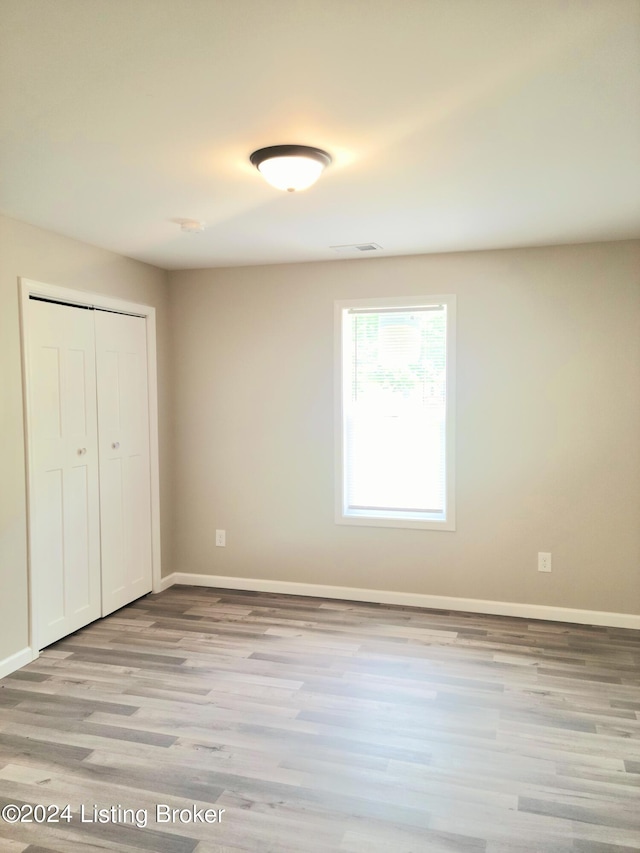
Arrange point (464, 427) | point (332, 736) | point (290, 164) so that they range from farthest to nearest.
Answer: point (464, 427) → point (332, 736) → point (290, 164)

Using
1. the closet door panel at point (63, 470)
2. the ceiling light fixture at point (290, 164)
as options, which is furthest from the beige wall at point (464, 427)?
the ceiling light fixture at point (290, 164)

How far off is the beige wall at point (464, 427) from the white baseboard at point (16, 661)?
1592 mm

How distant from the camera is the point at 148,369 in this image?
15.6ft

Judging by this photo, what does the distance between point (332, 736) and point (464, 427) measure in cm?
223

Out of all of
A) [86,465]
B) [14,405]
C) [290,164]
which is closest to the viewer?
[290,164]

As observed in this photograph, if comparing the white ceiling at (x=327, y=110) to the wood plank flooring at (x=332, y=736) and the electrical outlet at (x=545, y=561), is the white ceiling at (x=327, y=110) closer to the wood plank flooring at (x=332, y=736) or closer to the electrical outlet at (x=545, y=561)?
the electrical outlet at (x=545, y=561)

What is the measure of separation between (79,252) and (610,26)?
3166 mm

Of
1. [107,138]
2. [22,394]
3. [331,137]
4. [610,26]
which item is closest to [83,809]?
[22,394]

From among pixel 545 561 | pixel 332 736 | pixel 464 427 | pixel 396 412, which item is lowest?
pixel 332 736

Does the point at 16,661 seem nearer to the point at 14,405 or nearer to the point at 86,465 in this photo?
the point at 86,465

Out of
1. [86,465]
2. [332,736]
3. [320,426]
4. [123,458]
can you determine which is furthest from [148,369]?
[332,736]

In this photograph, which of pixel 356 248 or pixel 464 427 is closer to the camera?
pixel 356 248

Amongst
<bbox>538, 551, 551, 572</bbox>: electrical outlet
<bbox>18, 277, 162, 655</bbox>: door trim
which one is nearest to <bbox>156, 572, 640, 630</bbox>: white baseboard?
<bbox>538, 551, 551, 572</bbox>: electrical outlet

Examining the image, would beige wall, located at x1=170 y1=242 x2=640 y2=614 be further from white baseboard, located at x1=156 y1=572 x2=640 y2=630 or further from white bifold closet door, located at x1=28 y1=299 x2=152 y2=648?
white bifold closet door, located at x1=28 y1=299 x2=152 y2=648
